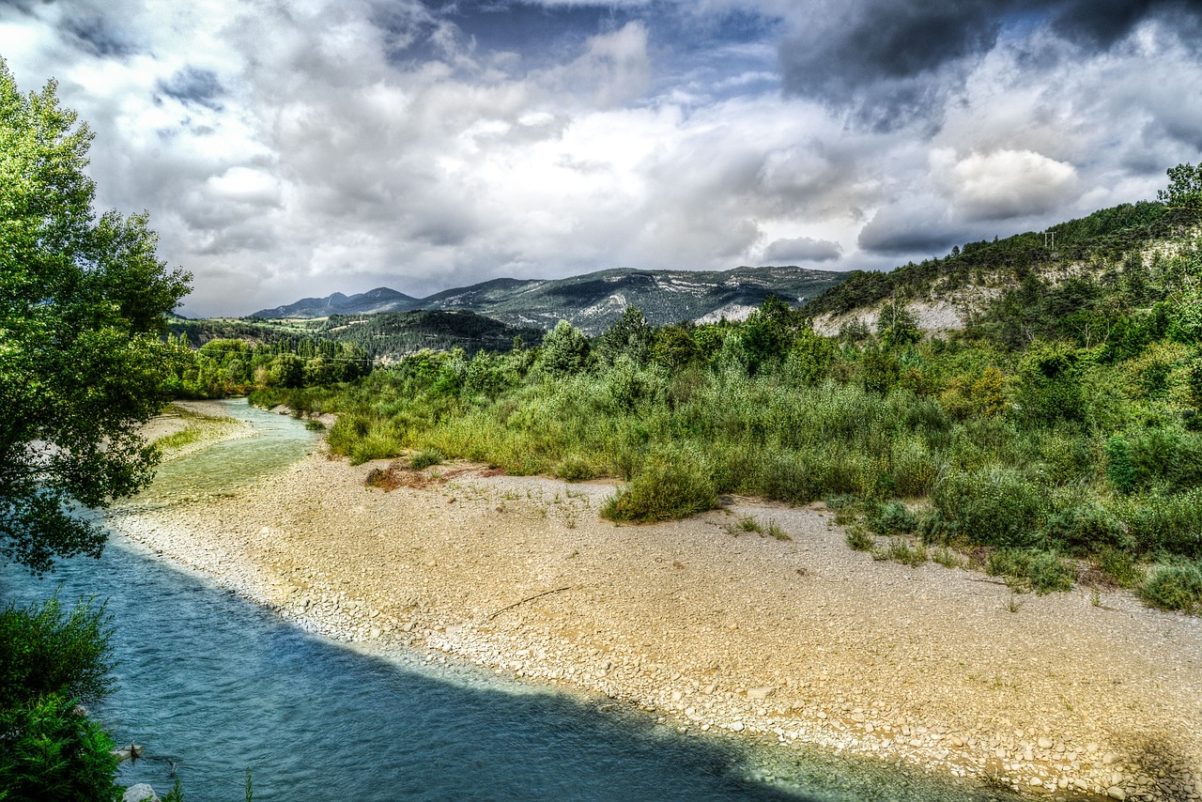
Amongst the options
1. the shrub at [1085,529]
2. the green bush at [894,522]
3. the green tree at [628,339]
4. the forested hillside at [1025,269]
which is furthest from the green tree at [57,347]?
the forested hillside at [1025,269]

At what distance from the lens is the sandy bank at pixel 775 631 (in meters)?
6.71

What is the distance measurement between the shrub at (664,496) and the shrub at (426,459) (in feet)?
28.5

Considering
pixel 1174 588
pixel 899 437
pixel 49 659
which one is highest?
pixel 899 437

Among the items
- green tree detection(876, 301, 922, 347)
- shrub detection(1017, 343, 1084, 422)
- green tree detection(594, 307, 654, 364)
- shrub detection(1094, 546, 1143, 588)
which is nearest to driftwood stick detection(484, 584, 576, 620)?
shrub detection(1094, 546, 1143, 588)

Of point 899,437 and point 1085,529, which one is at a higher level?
point 899,437

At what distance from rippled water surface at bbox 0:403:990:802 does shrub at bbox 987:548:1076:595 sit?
5217mm

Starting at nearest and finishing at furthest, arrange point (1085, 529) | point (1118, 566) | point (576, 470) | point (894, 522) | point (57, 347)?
point (57, 347), point (1118, 566), point (1085, 529), point (894, 522), point (576, 470)

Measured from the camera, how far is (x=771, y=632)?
885 centimetres

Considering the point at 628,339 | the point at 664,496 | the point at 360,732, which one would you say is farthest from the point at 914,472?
the point at 628,339

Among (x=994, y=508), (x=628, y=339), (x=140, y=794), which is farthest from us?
(x=628, y=339)

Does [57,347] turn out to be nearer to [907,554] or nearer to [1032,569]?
[907,554]

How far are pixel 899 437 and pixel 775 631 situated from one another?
32.1 ft

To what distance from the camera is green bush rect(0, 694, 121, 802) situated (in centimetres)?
357

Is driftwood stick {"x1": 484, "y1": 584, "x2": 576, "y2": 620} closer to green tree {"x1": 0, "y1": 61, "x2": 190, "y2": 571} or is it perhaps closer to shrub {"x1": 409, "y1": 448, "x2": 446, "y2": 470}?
green tree {"x1": 0, "y1": 61, "x2": 190, "y2": 571}
